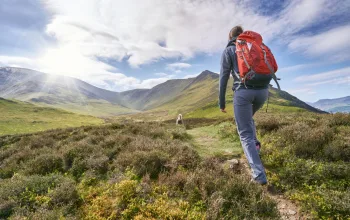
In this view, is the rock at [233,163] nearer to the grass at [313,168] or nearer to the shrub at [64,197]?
the grass at [313,168]

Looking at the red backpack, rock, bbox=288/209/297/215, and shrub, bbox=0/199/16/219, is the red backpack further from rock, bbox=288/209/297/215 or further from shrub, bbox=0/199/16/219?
shrub, bbox=0/199/16/219

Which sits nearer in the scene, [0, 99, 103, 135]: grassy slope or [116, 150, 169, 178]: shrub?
[116, 150, 169, 178]: shrub

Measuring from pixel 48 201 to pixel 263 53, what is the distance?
18.6 ft

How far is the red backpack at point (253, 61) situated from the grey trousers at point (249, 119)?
0.96ft

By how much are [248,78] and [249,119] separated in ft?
3.33

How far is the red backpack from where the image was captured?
14.0ft

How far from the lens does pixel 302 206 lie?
3787 millimetres

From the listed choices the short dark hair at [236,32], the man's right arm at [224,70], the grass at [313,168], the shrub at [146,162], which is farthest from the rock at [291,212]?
the short dark hair at [236,32]

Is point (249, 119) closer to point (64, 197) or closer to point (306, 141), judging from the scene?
point (306, 141)

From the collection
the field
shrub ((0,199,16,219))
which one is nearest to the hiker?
the field

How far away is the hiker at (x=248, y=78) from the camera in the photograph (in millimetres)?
4309

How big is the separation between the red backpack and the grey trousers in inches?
11.5

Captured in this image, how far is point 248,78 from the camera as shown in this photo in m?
4.34

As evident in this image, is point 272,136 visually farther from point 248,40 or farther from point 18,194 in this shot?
point 18,194
